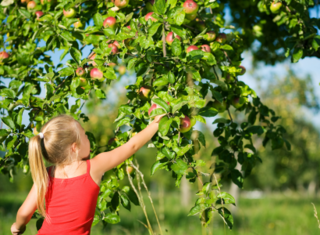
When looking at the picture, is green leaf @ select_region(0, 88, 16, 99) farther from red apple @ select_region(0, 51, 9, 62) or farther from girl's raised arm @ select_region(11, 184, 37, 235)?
girl's raised arm @ select_region(11, 184, 37, 235)

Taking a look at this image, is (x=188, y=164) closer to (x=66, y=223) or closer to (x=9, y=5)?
Answer: (x=66, y=223)

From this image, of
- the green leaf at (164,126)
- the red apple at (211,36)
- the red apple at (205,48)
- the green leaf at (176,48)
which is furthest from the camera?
the red apple at (211,36)

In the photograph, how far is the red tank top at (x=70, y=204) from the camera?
1.38 meters

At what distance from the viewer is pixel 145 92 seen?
1.52 metres

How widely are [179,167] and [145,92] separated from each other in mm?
458

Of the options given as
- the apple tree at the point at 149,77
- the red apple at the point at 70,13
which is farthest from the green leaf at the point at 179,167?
the red apple at the point at 70,13

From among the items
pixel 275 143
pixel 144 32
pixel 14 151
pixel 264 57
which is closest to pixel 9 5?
pixel 14 151

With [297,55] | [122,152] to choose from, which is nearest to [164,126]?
[122,152]

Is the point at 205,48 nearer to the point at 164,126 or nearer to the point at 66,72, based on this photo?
the point at 164,126

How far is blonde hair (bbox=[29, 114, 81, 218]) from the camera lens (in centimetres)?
138

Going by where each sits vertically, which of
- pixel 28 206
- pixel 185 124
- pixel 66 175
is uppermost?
pixel 185 124

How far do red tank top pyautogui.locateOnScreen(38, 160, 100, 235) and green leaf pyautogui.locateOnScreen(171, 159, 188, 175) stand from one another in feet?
1.42

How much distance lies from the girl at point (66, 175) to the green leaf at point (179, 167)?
212 millimetres

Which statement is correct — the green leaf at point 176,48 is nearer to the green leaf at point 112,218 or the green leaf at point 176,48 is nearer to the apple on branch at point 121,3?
the apple on branch at point 121,3
